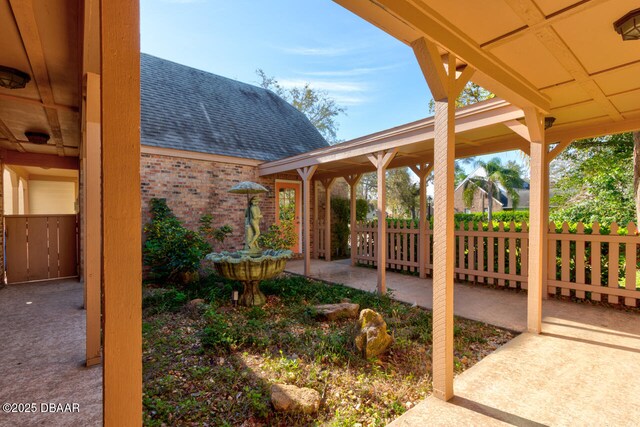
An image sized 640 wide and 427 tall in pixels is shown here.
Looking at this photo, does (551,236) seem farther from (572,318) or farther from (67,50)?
(67,50)

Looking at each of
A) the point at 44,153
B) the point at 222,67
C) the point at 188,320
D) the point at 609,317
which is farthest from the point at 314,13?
the point at 222,67

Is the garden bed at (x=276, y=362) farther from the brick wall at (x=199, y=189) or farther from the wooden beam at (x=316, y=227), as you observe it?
the wooden beam at (x=316, y=227)

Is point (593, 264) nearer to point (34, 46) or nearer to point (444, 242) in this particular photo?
point (444, 242)

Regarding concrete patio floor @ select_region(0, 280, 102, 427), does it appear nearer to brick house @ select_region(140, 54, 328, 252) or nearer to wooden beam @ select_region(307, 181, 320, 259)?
brick house @ select_region(140, 54, 328, 252)

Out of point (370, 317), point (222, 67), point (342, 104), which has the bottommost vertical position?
point (370, 317)

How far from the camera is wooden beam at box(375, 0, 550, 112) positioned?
1872 mm

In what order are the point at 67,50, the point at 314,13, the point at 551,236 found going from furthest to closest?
the point at 314,13, the point at 551,236, the point at 67,50

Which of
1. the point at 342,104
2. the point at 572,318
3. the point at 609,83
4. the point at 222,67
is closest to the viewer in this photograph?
the point at 609,83

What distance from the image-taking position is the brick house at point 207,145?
6.84 m

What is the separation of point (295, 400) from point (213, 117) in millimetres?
8579

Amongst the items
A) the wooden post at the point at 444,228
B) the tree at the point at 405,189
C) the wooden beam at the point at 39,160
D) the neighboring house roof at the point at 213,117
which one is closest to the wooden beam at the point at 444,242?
the wooden post at the point at 444,228

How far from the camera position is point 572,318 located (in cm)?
393

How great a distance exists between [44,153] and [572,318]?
1040 centimetres

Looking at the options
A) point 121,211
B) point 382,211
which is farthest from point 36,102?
point 382,211
